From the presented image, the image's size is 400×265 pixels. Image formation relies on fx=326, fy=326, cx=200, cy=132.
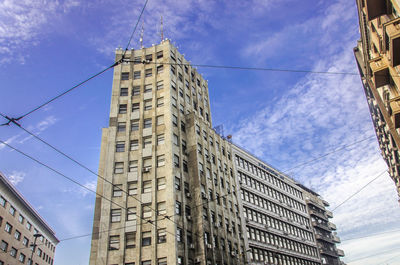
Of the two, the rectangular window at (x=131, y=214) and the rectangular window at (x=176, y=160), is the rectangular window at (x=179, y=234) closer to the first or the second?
the rectangular window at (x=131, y=214)

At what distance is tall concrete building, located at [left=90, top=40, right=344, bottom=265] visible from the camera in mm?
31297

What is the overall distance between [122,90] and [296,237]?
39.7 m

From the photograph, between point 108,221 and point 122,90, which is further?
point 122,90

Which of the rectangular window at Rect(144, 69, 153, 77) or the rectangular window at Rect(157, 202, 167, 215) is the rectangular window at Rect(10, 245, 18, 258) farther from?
the rectangular window at Rect(144, 69, 153, 77)

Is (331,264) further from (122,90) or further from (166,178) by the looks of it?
(122,90)

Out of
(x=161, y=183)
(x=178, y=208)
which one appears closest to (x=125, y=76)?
(x=161, y=183)

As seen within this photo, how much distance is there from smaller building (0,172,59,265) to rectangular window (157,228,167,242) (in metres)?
23.6

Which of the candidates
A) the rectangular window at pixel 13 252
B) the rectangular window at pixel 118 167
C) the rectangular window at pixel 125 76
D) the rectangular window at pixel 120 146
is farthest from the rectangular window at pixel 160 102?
the rectangular window at pixel 13 252

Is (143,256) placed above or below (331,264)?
below

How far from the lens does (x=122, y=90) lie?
136 feet

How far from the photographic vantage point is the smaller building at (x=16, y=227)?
53.3m

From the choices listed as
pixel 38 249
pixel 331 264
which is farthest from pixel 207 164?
pixel 38 249

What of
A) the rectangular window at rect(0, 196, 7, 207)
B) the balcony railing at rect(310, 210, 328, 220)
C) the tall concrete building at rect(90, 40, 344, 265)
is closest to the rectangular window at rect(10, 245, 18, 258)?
the rectangular window at rect(0, 196, 7, 207)

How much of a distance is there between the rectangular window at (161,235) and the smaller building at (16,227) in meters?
23.6
